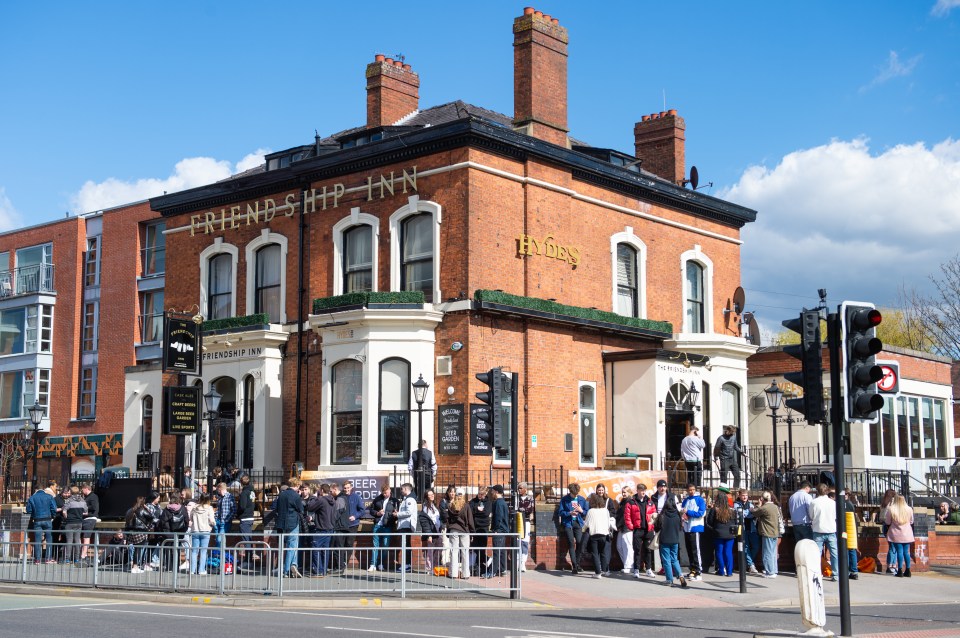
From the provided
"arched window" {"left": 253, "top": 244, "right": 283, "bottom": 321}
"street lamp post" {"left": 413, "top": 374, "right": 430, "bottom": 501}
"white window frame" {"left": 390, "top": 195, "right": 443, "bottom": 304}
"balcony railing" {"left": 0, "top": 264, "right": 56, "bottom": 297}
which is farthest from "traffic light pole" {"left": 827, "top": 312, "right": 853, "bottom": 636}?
"balcony railing" {"left": 0, "top": 264, "right": 56, "bottom": 297}

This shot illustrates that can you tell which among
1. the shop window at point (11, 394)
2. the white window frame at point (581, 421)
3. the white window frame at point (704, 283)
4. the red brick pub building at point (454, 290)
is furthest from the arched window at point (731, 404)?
the shop window at point (11, 394)

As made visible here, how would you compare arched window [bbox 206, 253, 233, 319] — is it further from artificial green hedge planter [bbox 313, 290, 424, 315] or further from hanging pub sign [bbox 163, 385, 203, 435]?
hanging pub sign [bbox 163, 385, 203, 435]

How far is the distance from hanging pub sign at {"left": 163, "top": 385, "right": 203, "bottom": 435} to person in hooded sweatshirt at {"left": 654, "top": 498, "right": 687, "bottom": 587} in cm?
1065

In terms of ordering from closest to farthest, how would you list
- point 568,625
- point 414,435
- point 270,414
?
point 568,625
point 414,435
point 270,414

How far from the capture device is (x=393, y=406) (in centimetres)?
2836

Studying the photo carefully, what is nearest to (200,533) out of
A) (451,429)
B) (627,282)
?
(451,429)

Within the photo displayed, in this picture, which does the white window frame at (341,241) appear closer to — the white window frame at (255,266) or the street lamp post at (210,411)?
the white window frame at (255,266)

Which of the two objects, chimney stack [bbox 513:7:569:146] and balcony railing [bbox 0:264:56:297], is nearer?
chimney stack [bbox 513:7:569:146]

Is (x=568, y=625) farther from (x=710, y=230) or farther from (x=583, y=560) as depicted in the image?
(x=710, y=230)

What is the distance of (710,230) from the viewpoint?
3538 cm

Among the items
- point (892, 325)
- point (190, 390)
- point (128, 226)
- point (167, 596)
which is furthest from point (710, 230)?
point (892, 325)

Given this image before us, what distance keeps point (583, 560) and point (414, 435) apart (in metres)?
6.57

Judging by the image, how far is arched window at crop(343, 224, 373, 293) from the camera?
30.3 m

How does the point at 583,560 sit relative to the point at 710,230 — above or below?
below
